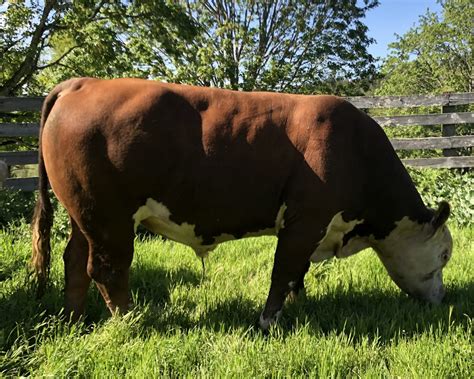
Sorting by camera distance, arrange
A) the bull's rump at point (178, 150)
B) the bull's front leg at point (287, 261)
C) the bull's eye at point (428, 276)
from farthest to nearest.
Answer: the bull's eye at point (428, 276) → the bull's front leg at point (287, 261) → the bull's rump at point (178, 150)

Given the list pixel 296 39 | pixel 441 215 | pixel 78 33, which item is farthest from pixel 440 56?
pixel 441 215

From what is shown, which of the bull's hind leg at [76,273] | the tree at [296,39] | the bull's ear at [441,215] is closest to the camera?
the bull's hind leg at [76,273]

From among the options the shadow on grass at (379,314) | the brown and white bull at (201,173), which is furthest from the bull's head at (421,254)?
the brown and white bull at (201,173)

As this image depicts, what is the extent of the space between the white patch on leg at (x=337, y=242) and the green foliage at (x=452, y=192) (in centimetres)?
346

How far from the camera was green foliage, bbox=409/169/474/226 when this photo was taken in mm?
6520

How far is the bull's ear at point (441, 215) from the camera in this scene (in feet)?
11.7

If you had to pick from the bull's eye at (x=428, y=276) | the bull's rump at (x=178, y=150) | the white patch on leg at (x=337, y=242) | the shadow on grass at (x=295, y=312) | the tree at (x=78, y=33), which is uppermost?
the tree at (x=78, y=33)

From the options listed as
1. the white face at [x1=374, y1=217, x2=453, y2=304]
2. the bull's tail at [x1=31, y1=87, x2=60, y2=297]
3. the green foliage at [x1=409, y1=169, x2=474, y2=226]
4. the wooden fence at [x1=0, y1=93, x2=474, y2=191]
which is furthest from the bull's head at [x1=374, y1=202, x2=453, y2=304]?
the wooden fence at [x1=0, y1=93, x2=474, y2=191]

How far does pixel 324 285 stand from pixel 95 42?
8.74m

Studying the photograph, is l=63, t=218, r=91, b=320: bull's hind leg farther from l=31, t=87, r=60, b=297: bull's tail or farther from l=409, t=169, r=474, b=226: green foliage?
l=409, t=169, r=474, b=226: green foliage

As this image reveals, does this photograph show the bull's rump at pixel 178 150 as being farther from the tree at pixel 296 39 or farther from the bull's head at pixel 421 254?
the tree at pixel 296 39

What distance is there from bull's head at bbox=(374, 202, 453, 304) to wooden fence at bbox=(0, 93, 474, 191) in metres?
5.83

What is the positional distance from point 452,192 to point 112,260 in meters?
5.83

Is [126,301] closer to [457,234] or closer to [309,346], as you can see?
[309,346]
